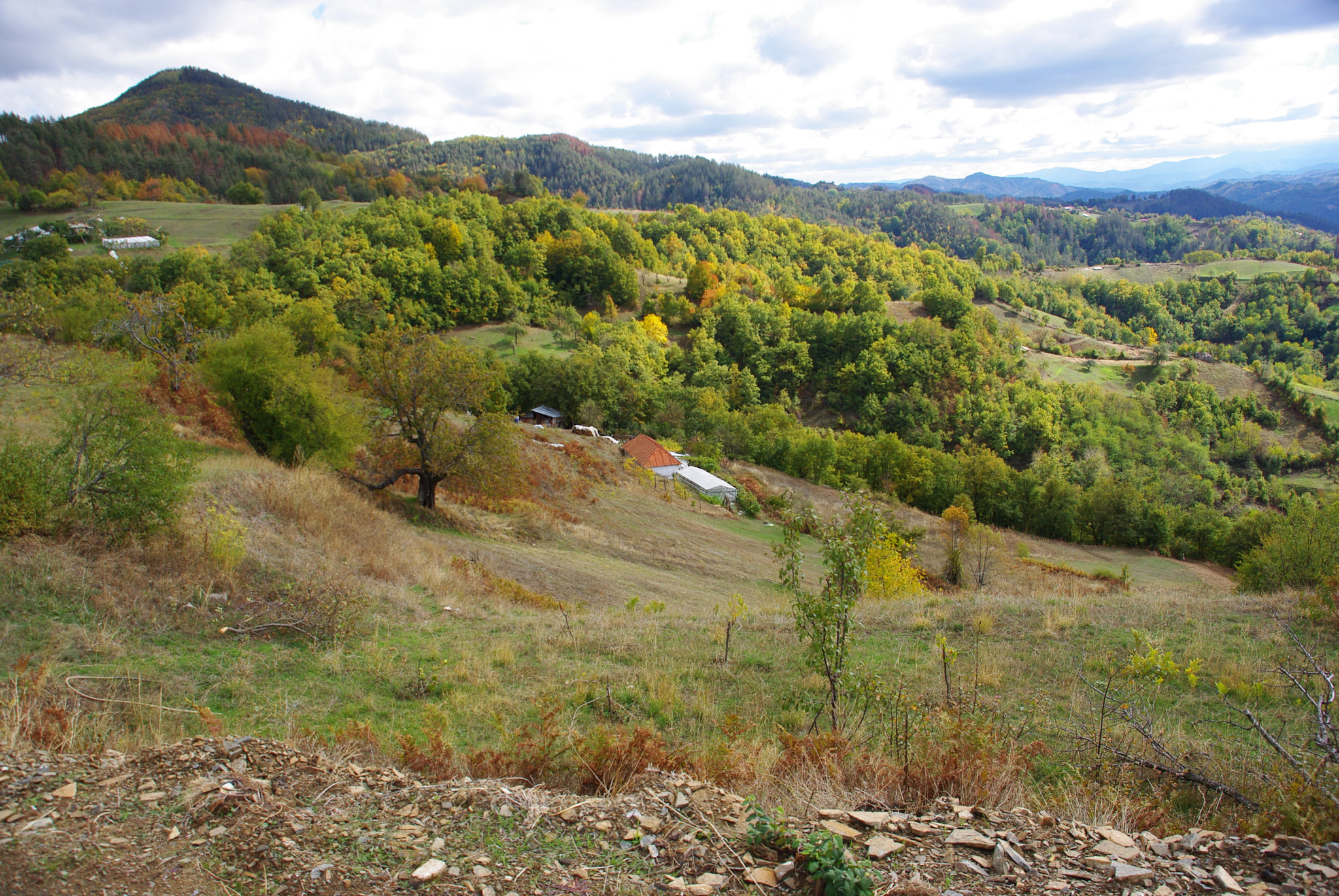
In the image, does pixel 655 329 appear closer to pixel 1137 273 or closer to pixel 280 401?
pixel 280 401

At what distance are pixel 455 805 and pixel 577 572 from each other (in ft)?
40.7

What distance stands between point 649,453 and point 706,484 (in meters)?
4.51

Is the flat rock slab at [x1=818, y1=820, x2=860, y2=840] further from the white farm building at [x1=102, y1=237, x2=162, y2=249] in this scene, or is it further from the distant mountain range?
the distant mountain range

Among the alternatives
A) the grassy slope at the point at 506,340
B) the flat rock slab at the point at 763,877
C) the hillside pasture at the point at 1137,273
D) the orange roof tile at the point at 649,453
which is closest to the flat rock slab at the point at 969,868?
the flat rock slab at the point at 763,877

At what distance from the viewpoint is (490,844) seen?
3779 millimetres

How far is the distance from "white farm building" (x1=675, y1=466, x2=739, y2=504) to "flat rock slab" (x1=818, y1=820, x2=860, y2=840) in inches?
1274

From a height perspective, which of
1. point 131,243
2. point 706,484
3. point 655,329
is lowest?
point 706,484

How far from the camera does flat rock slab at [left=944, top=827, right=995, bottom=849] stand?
3688 millimetres

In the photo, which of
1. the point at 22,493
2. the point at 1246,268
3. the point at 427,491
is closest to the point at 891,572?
the point at 427,491

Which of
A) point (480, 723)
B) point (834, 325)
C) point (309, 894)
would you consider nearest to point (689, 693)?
point (480, 723)

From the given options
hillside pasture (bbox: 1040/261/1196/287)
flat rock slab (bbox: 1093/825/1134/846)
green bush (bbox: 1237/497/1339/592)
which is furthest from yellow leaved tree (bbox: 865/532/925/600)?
hillside pasture (bbox: 1040/261/1196/287)

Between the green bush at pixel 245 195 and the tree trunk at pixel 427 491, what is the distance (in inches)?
4287

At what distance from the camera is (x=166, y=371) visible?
24062 mm

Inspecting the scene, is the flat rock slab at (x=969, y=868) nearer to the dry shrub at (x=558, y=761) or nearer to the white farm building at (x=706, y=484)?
the dry shrub at (x=558, y=761)
